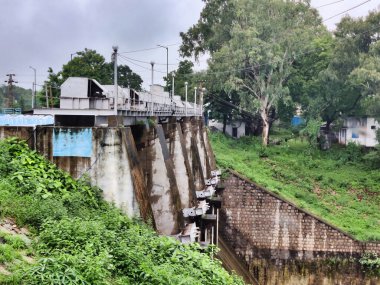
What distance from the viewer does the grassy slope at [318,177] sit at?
23391 mm

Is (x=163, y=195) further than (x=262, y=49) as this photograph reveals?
No

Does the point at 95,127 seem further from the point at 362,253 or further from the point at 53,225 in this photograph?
the point at 362,253

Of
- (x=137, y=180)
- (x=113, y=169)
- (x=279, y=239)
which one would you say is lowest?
(x=279, y=239)

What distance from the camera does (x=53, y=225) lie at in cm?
838

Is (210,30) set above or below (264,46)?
above

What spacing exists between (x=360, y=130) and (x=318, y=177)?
11603 mm

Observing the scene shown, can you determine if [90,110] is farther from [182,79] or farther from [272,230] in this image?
[182,79]

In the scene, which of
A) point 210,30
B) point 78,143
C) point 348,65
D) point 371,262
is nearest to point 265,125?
point 348,65

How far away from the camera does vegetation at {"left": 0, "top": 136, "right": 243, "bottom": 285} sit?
654cm

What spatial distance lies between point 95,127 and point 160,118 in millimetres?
7049

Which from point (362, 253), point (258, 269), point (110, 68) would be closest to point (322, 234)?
point (362, 253)

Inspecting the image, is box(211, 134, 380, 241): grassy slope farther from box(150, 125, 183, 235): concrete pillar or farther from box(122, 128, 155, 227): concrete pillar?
box(122, 128, 155, 227): concrete pillar

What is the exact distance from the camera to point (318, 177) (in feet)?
94.7

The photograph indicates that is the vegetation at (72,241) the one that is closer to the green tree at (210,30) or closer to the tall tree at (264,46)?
the tall tree at (264,46)
